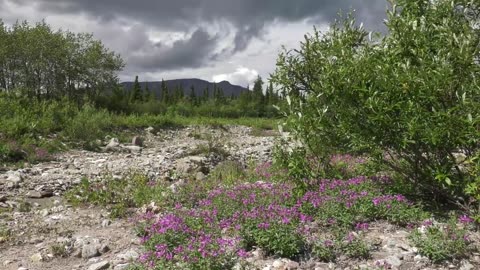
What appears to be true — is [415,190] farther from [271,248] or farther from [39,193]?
[39,193]

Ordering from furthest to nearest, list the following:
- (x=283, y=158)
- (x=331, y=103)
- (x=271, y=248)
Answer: (x=283, y=158) < (x=331, y=103) < (x=271, y=248)

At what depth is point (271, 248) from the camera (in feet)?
18.6

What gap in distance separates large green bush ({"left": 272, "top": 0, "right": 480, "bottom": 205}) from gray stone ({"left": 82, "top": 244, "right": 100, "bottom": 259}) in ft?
13.0

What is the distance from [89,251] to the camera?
20.8 feet

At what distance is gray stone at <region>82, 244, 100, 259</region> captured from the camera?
6.30 meters

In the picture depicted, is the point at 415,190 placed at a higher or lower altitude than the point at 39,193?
higher

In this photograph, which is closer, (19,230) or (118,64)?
(19,230)

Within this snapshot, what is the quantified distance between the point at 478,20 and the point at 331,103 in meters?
2.76

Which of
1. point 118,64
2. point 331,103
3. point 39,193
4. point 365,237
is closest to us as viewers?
point 365,237

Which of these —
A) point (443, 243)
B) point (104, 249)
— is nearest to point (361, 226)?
point (443, 243)

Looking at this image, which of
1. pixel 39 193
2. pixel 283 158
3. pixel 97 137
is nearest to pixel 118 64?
pixel 97 137

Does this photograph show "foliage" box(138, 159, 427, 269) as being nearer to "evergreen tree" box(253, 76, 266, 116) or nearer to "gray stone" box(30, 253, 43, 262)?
"gray stone" box(30, 253, 43, 262)

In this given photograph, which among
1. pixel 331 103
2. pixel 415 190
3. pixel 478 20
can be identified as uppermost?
pixel 478 20

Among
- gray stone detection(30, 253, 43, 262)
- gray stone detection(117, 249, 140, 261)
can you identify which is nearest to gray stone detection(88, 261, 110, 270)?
gray stone detection(117, 249, 140, 261)
